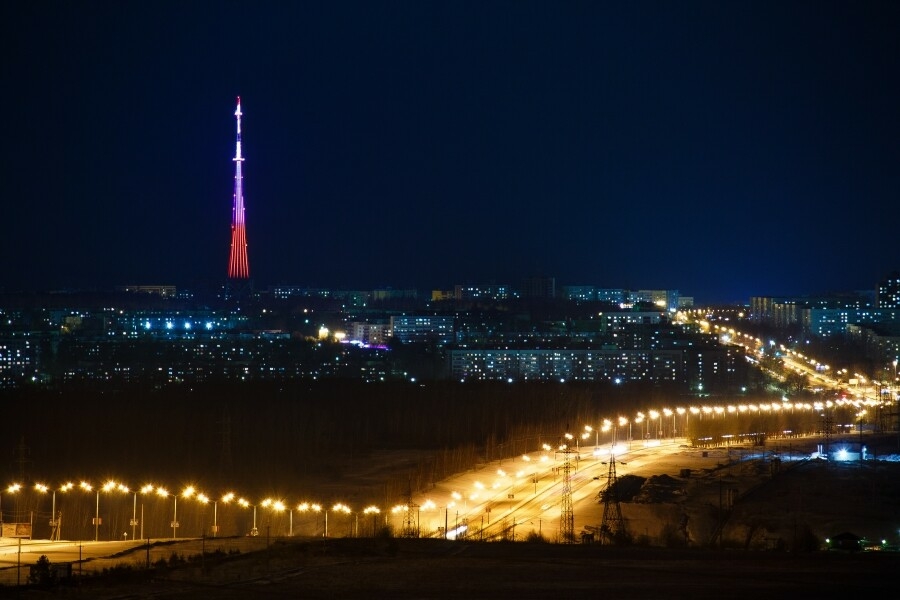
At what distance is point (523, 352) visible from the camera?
37.3m

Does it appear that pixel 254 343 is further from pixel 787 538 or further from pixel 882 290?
pixel 882 290

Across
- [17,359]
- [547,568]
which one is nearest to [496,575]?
[547,568]

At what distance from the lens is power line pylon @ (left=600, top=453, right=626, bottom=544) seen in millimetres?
10906

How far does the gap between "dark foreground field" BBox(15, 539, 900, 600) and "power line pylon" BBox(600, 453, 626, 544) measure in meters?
1.55

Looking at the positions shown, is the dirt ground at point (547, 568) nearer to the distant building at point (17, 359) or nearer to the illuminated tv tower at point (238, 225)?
the distant building at point (17, 359)

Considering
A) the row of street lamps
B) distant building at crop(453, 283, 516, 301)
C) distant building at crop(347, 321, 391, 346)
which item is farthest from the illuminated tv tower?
the row of street lamps

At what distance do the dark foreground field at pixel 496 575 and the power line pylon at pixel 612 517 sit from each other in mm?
1552

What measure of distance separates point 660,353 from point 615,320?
46.7 ft

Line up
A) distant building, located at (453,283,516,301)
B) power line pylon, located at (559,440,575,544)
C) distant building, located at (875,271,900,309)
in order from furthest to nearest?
1. distant building, located at (453,283,516,301)
2. distant building, located at (875,271,900,309)
3. power line pylon, located at (559,440,575,544)

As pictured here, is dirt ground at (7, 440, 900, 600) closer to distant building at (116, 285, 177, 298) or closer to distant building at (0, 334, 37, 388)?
distant building at (0, 334, 37, 388)

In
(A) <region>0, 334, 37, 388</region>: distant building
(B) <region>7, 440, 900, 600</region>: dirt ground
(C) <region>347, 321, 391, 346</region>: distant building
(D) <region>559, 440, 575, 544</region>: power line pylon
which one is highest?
(C) <region>347, 321, 391, 346</region>: distant building

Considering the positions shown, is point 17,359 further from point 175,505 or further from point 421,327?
point 175,505

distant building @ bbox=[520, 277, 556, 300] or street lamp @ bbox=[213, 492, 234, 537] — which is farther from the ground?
distant building @ bbox=[520, 277, 556, 300]

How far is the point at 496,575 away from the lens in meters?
7.98
